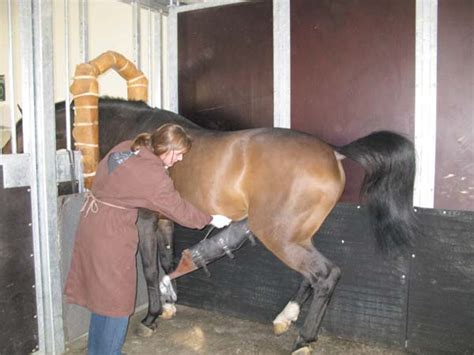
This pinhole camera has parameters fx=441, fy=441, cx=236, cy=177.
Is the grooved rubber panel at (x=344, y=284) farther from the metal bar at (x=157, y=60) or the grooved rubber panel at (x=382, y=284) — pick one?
the metal bar at (x=157, y=60)

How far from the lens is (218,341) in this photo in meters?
3.03

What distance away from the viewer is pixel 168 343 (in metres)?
2.98

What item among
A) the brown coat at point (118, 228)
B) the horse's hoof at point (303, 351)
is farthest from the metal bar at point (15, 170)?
the horse's hoof at point (303, 351)

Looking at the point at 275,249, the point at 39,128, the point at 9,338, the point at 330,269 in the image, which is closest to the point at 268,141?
the point at 275,249

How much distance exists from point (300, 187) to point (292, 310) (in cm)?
91

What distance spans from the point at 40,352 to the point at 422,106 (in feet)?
9.06

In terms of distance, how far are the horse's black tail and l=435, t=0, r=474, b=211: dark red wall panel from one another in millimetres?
245

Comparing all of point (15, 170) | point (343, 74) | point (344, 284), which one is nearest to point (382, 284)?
point (344, 284)

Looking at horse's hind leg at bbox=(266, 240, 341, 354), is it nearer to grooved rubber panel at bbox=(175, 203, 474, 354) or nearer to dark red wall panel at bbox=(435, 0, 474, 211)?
grooved rubber panel at bbox=(175, 203, 474, 354)

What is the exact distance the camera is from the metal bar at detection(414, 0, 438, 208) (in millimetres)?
2654

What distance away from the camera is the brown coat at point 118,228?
6.62 ft

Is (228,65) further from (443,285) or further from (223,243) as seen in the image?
(443,285)

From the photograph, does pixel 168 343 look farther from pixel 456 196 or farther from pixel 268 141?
pixel 456 196

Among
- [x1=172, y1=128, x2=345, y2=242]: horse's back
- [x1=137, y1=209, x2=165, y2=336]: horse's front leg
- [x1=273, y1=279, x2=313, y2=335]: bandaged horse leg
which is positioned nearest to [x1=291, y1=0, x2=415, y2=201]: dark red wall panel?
[x1=172, y1=128, x2=345, y2=242]: horse's back
